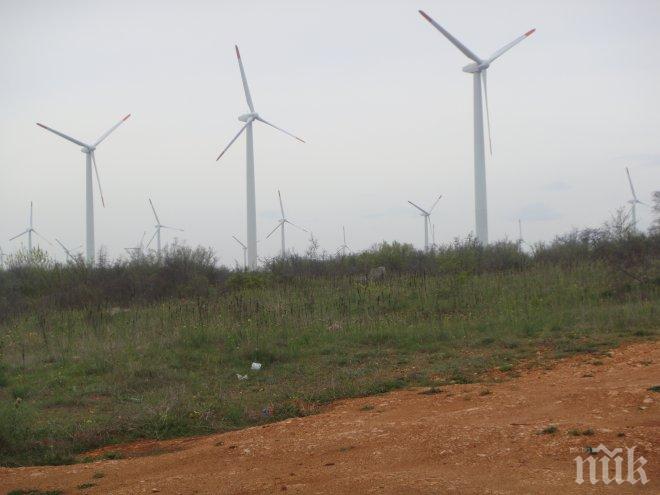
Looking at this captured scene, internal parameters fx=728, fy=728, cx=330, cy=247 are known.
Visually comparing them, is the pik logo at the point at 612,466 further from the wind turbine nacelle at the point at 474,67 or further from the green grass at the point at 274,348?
the wind turbine nacelle at the point at 474,67

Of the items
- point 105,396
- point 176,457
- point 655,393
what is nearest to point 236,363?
point 105,396

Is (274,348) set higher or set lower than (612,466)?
higher

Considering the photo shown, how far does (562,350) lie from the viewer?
11281 mm

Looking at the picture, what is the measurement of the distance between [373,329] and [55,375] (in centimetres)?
571

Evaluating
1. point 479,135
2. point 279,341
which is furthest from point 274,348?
point 479,135

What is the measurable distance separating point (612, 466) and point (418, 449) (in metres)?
1.62

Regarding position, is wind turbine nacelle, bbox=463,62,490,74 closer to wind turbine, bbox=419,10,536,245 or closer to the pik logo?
wind turbine, bbox=419,10,536,245

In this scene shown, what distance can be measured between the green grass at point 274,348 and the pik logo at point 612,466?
4.15 meters

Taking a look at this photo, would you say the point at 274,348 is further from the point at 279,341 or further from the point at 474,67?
the point at 474,67

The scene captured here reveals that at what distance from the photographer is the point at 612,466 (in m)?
5.36

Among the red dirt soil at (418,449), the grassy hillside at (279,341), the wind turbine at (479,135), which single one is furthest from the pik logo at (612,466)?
the wind turbine at (479,135)

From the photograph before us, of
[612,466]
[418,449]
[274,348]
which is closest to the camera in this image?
[612,466]

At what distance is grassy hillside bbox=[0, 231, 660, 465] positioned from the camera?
9016mm

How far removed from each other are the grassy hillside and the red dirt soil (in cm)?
97
